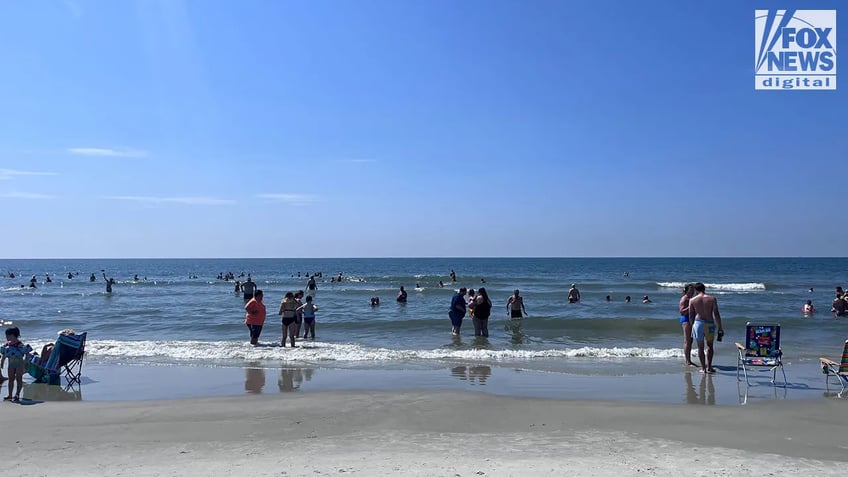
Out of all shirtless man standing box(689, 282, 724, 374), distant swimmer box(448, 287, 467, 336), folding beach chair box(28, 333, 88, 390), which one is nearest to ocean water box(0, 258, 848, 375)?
distant swimmer box(448, 287, 467, 336)

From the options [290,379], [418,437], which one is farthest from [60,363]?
[418,437]

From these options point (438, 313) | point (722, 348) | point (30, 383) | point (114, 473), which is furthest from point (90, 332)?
point (722, 348)

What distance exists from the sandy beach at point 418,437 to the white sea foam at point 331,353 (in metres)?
3.93

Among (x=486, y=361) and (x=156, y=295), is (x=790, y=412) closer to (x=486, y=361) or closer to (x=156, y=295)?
(x=486, y=361)

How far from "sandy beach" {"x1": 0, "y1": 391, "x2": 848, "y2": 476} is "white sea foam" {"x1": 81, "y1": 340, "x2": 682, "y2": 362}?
393cm

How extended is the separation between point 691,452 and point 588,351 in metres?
7.49

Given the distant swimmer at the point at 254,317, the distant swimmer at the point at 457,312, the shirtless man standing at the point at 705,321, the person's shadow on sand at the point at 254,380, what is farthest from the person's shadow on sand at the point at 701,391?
the distant swimmer at the point at 254,317

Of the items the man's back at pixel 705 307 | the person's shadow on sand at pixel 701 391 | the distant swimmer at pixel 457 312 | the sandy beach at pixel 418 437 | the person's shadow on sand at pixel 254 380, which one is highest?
the man's back at pixel 705 307

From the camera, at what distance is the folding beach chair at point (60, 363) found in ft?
31.4

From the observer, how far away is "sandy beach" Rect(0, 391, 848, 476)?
16.9 ft

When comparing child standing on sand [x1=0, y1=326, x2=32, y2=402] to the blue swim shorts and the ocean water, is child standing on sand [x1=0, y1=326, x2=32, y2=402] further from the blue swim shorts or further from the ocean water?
the blue swim shorts

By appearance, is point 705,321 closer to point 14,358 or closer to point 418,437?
point 418,437

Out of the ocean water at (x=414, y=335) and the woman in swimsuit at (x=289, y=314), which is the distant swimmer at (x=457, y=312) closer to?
the ocean water at (x=414, y=335)

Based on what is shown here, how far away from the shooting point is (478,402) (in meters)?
7.87
